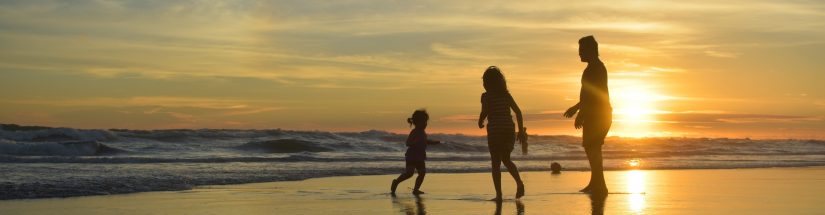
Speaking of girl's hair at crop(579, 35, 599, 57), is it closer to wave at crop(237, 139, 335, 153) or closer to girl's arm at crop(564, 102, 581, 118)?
girl's arm at crop(564, 102, 581, 118)

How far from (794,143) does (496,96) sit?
4679 cm

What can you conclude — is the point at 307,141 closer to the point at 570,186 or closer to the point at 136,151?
the point at 136,151

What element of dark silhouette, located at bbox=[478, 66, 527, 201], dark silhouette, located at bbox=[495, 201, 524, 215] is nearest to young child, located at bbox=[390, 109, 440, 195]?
dark silhouette, located at bbox=[478, 66, 527, 201]

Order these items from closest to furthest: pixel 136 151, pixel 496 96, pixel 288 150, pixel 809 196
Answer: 1. pixel 496 96
2. pixel 809 196
3. pixel 136 151
4. pixel 288 150

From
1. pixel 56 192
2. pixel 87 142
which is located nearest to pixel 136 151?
pixel 87 142

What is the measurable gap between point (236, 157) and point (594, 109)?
16031 mm

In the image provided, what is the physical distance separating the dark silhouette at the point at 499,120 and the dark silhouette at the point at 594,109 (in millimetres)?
834

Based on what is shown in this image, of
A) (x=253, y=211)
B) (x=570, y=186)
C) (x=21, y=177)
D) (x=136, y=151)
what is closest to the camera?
(x=253, y=211)

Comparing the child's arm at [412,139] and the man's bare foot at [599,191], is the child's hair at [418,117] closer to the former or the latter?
the child's arm at [412,139]

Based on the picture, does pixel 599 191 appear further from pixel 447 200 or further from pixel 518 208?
pixel 518 208

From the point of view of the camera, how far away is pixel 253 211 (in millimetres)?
9141

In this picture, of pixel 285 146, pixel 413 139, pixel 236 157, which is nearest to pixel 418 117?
pixel 413 139

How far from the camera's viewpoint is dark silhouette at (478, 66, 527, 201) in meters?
9.98

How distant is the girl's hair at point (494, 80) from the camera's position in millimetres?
10047
